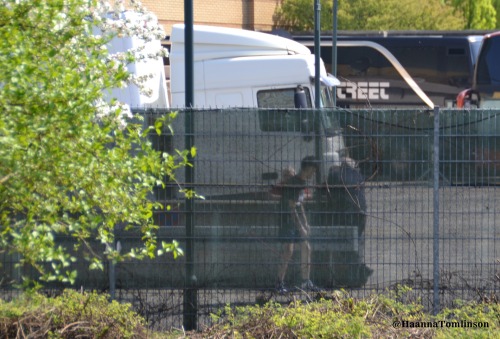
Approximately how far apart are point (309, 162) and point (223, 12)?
81.4 ft

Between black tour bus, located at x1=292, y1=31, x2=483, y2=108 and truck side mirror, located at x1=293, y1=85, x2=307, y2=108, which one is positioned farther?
black tour bus, located at x1=292, y1=31, x2=483, y2=108

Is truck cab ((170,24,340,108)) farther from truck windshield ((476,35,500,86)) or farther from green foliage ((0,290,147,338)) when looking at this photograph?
truck windshield ((476,35,500,86))

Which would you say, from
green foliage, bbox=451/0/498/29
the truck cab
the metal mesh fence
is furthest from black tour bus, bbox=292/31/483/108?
the metal mesh fence

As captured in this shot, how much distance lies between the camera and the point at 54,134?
4.71 metres

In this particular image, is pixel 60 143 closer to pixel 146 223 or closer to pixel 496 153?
pixel 146 223

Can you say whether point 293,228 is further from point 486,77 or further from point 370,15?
point 370,15

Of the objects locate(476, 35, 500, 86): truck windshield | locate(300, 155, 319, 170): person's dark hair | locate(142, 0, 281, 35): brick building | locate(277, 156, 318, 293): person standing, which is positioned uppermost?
locate(142, 0, 281, 35): brick building

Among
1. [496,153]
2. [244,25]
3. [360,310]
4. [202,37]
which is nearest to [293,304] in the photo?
[360,310]

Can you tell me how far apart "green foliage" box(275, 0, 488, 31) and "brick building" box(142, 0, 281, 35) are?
1.01 meters

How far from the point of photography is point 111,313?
7523mm

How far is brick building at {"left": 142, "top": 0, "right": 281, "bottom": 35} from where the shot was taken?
29094 mm

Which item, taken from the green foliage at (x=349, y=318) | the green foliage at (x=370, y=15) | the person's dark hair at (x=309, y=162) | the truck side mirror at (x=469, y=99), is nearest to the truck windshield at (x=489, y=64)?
the truck side mirror at (x=469, y=99)

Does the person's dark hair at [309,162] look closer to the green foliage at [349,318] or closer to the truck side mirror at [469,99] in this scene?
the green foliage at [349,318]

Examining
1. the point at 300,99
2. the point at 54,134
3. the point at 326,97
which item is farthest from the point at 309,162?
the point at 326,97
